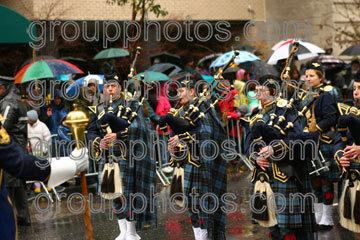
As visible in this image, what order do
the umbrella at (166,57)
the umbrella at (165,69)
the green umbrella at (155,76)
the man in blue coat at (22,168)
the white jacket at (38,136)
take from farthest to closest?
the umbrella at (166,57), the umbrella at (165,69), the green umbrella at (155,76), the white jacket at (38,136), the man in blue coat at (22,168)

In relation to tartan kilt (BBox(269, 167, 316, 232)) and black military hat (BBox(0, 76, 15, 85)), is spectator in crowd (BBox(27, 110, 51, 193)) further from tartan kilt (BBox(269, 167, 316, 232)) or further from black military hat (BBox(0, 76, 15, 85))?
tartan kilt (BBox(269, 167, 316, 232))

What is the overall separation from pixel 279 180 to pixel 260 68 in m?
6.75

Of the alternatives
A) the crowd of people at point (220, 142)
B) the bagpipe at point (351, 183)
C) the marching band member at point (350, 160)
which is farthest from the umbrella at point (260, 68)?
the bagpipe at point (351, 183)

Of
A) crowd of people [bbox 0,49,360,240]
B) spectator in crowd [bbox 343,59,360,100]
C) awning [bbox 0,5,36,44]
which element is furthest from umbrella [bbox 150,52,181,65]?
awning [bbox 0,5,36,44]

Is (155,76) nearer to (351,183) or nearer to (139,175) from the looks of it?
(139,175)

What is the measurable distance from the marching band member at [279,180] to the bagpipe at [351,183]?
1.28 feet

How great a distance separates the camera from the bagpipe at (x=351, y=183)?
5715 mm

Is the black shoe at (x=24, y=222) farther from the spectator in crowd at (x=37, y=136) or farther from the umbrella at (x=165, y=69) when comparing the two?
the umbrella at (x=165, y=69)

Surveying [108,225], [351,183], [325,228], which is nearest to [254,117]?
[351,183]

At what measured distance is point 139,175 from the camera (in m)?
7.23

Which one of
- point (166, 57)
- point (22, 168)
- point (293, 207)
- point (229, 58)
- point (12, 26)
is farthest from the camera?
point (166, 57)

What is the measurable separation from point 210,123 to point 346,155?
1.58 meters

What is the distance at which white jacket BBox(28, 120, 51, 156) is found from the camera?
10266 mm

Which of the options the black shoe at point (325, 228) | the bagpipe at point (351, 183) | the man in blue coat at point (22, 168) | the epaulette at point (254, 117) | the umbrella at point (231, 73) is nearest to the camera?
the man in blue coat at point (22, 168)
